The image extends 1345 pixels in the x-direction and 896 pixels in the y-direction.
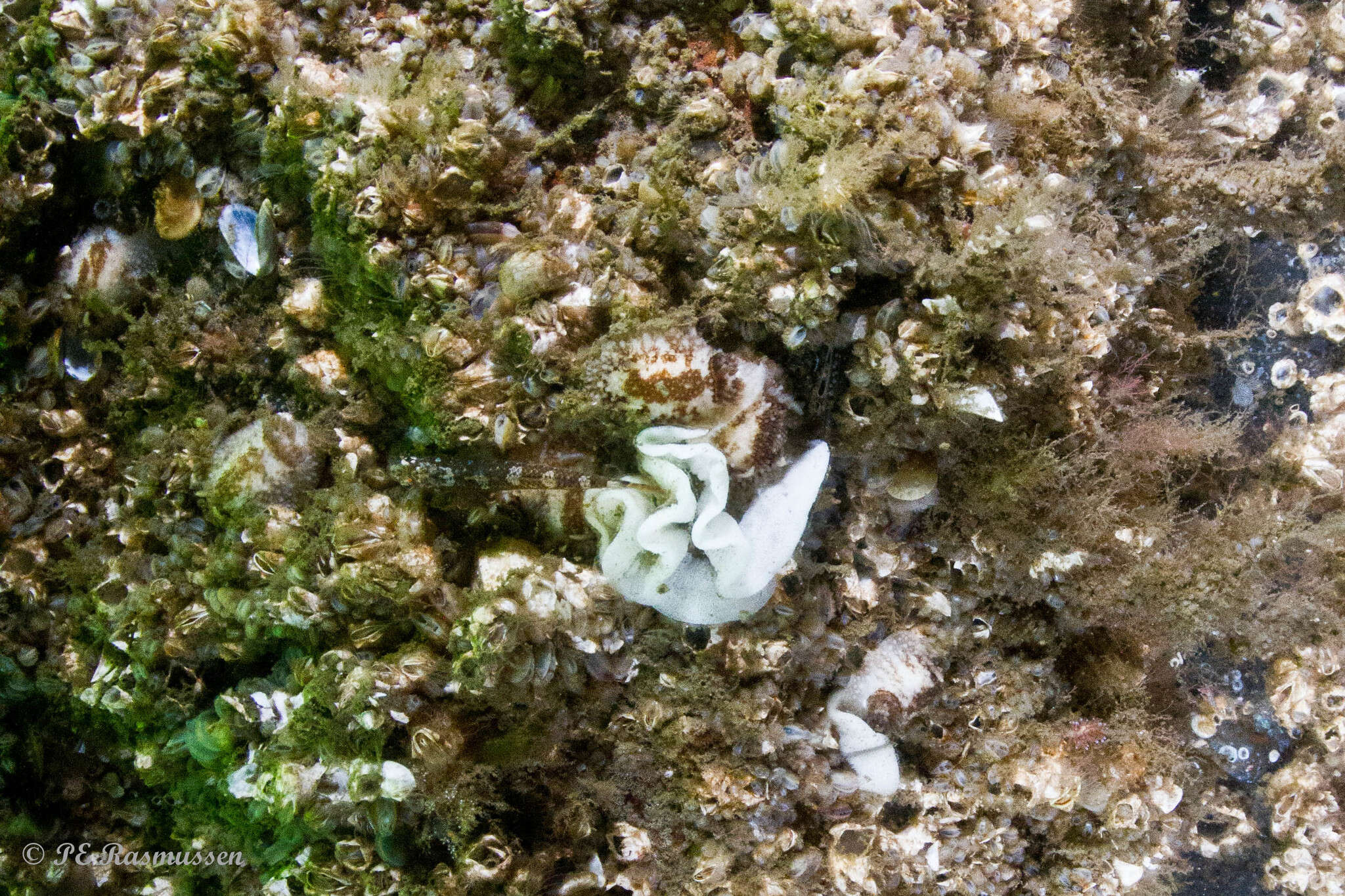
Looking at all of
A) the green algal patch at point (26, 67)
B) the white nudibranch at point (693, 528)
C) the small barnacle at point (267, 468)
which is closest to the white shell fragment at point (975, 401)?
the white nudibranch at point (693, 528)

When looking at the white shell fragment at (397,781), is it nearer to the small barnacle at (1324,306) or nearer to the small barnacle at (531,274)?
the small barnacle at (531,274)

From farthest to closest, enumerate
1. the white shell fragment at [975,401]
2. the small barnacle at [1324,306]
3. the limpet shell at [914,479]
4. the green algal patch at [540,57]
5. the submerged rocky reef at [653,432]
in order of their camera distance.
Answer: the small barnacle at [1324,306]
the limpet shell at [914,479]
the green algal patch at [540,57]
the submerged rocky reef at [653,432]
the white shell fragment at [975,401]

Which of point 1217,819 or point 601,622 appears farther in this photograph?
point 1217,819

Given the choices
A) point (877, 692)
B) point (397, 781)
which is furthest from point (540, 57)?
point (877, 692)

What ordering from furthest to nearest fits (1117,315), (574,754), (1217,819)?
(1217,819), (574,754), (1117,315)

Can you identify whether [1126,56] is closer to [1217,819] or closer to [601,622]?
[601,622]

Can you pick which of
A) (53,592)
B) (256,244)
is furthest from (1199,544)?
(53,592)
